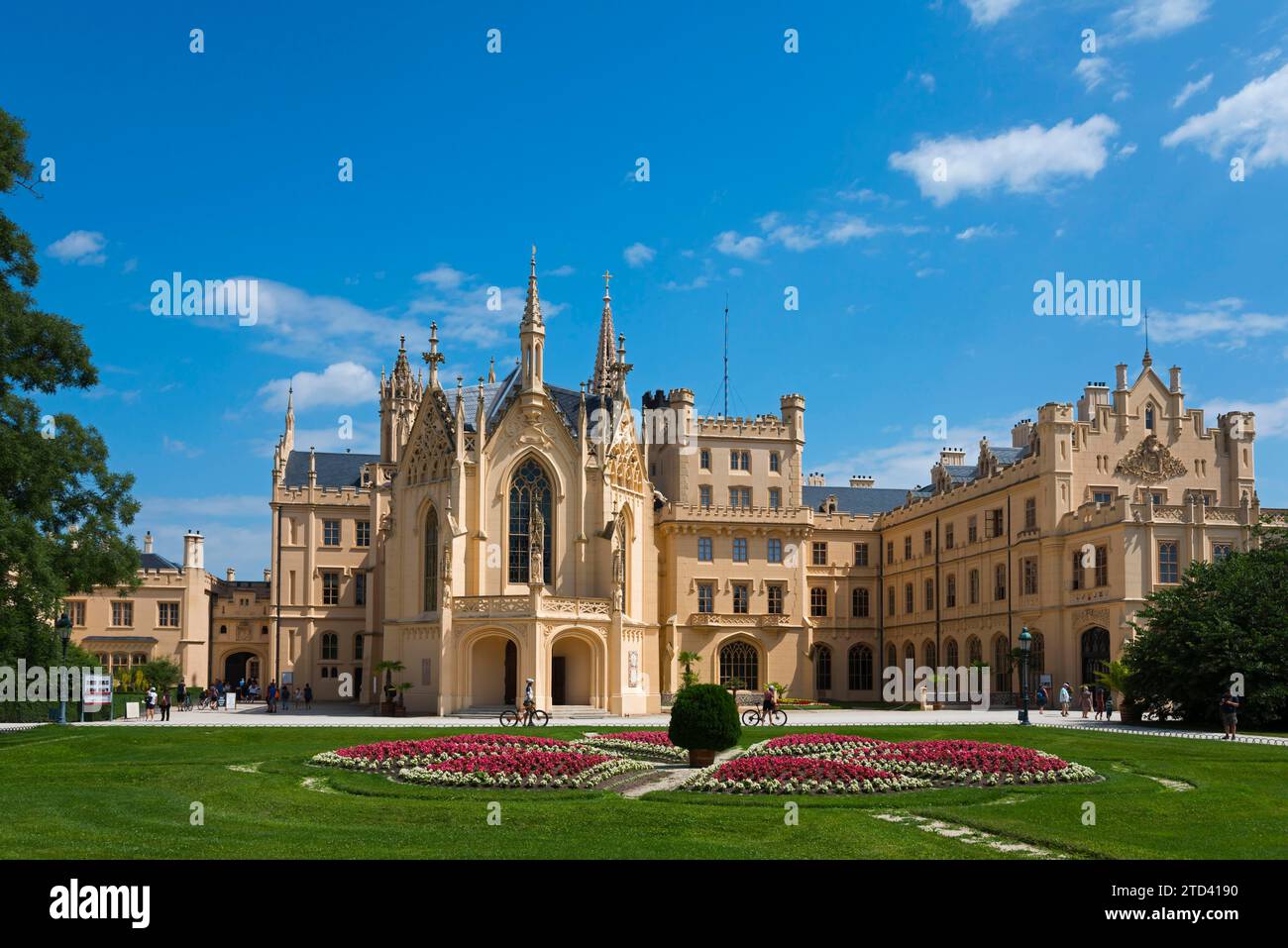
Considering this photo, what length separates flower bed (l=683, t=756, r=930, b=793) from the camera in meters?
21.6

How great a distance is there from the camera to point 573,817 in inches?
719

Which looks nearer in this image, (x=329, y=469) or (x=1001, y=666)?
(x=1001, y=666)

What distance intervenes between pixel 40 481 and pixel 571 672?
96.0ft

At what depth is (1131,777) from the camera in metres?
24.5

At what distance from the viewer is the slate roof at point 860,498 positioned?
3275 inches

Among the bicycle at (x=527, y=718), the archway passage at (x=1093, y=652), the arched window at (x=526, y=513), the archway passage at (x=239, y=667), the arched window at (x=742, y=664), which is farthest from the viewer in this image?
the archway passage at (x=239, y=667)

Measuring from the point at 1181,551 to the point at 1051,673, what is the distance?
27.3 feet

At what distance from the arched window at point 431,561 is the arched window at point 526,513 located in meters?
3.59

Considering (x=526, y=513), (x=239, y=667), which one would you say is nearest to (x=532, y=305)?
(x=526, y=513)

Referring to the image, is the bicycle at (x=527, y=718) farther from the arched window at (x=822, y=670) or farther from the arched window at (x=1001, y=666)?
the arched window at (x=822, y=670)

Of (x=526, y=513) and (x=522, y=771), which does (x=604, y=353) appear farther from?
(x=522, y=771)

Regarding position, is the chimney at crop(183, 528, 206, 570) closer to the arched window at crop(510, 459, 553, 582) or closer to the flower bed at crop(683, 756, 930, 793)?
the arched window at crop(510, 459, 553, 582)

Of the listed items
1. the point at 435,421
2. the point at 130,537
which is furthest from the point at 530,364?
the point at 130,537

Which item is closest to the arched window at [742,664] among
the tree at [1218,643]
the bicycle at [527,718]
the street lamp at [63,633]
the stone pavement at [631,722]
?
the stone pavement at [631,722]
